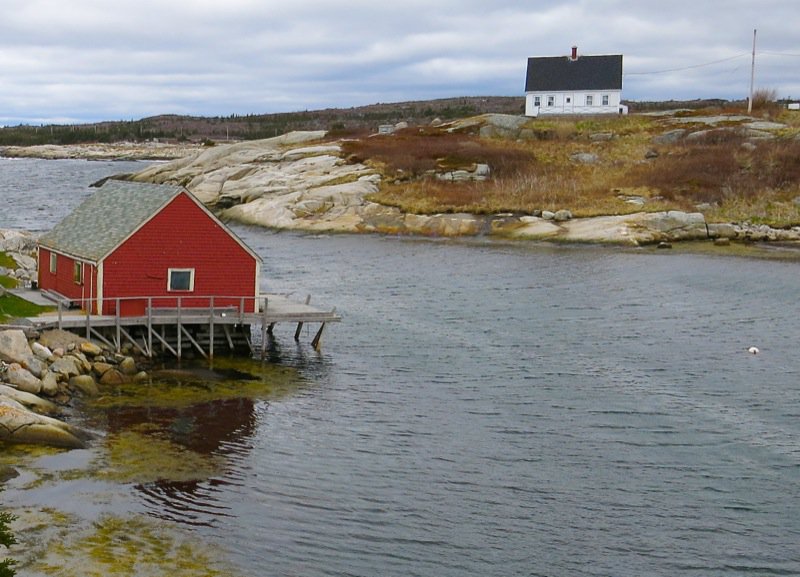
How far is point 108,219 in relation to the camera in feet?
122

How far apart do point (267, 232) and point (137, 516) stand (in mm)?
54634

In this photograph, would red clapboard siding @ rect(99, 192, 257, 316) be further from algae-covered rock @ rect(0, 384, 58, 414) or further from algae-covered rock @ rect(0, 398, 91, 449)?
algae-covered rock @ rect(0, 398, 91, 449)

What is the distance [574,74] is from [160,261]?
80336 mm

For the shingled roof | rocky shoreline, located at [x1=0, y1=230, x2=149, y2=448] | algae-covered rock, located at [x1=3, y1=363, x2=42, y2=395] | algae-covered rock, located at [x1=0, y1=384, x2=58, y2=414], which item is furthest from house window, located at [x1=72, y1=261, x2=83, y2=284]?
algae-covered rock, located at [x1=0, y1=384, x2=58, y2=414]

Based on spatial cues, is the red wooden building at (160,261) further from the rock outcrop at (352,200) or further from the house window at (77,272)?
the rock outcrop at (352,200)

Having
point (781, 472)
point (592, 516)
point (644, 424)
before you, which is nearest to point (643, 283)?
point (644, 424)

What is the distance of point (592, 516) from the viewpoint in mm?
21891

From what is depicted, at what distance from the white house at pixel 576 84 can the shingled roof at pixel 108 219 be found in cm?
7453

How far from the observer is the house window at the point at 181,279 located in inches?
1380

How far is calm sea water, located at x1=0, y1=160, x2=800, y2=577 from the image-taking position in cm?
2027

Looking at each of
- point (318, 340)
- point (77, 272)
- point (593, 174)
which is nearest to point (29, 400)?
point (77, 272)

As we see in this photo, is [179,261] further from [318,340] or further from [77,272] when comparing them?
[318,340]

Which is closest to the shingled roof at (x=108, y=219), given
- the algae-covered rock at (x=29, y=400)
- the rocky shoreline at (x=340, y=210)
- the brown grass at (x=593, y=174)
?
the algae-covered rock at (x=29, y=400)

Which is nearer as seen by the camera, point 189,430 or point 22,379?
point 189,430
